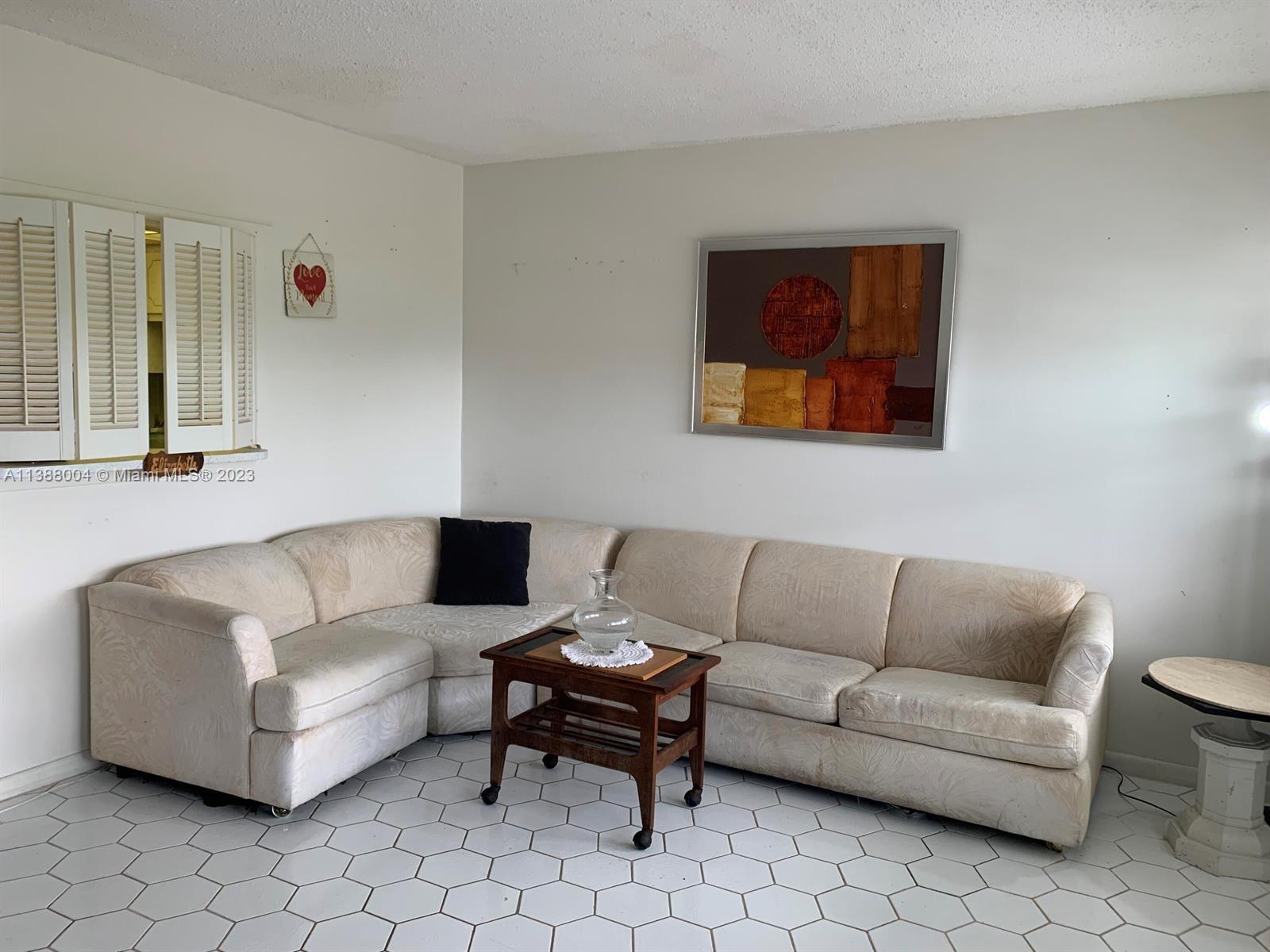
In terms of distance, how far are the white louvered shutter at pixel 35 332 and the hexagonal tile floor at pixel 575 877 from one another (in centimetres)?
119

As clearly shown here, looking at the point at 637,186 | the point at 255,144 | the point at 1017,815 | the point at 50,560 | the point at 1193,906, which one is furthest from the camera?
the point at 637,186

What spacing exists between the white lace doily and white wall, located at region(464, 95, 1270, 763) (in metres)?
1.19

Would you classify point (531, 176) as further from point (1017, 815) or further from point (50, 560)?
point (1017, 815)

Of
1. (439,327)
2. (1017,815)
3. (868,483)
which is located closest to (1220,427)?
(868,483)

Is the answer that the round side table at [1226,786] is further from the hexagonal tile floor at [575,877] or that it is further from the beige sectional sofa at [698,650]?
the beige sectional sofa at [698,650]

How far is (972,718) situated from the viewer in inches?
117

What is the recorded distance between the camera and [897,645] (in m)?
3.63

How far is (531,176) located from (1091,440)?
279cm

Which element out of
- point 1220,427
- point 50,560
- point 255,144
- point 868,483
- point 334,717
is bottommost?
point 334,717

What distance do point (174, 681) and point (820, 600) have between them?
7.66ft

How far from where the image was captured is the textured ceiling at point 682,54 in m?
2.65

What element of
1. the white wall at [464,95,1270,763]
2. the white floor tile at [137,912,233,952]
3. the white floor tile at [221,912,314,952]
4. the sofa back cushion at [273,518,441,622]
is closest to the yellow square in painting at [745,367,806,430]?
the white wall at [464,95,1270,763]

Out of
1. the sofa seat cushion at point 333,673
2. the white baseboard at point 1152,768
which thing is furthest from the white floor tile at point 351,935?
the white baseboard at point 1152,768

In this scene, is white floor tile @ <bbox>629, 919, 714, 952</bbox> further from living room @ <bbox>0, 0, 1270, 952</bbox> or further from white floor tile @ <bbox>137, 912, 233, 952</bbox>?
white floor tile @ <bbox>137, 912, 233, 952</bbox>
